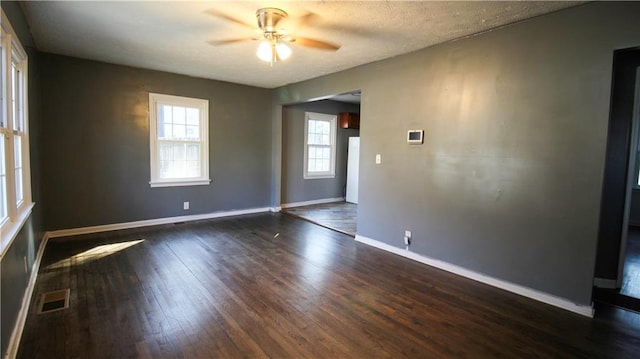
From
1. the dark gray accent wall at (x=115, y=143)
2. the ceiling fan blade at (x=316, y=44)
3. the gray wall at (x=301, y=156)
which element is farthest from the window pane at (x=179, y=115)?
the ceiling fan blade at (x=316, y=44)

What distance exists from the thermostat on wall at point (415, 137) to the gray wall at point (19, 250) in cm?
364

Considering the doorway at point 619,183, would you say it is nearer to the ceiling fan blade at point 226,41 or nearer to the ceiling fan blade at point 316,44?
the ceiling fan blade at point 316,44

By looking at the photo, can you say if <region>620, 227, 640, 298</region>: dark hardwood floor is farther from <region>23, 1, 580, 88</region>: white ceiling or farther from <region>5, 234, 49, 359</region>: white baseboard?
<region>5, 234, 49, 359</region>: white baseboard

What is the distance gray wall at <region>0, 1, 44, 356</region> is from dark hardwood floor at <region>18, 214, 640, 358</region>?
223 millimetres

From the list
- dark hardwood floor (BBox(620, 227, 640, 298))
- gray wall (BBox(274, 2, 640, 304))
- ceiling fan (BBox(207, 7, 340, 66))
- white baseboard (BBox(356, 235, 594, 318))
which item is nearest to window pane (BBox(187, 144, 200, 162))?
ceiling fan (BBox(207, 7, 340, 66))

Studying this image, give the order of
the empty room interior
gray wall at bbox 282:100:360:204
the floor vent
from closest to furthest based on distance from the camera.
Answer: the empty room interior → the floor vent → gray wall at bbox 282:100:360:204

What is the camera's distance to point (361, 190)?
4516mm

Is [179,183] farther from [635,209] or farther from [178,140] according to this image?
[635,209]

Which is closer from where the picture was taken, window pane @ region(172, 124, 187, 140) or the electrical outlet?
the electrical outlet

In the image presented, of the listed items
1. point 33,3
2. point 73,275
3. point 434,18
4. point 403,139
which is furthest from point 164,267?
point 434,18

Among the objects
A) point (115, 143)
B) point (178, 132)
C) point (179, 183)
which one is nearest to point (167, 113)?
point (178, 132)

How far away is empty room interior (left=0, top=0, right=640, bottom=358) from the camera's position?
2.32 metres

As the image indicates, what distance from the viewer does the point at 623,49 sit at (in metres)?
2.43

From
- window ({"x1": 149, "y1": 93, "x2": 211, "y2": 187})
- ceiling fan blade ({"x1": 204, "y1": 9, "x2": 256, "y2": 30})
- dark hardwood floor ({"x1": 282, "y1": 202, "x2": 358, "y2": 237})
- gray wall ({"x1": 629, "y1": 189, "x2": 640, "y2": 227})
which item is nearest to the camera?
ceiling fan blade ({"x1": 204, "y1": 9, "x2": 256, "y2": 30})
